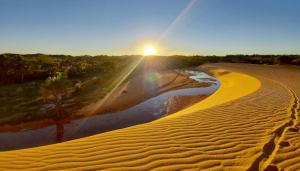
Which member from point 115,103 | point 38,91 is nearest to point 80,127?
point 115,103

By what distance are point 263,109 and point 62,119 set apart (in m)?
9.47

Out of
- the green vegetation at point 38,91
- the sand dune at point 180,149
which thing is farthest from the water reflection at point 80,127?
the sand dune at point 180,149

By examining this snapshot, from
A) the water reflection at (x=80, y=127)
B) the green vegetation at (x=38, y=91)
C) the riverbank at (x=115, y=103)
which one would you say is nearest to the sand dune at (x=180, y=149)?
the water reflection at (x=80, y=127)

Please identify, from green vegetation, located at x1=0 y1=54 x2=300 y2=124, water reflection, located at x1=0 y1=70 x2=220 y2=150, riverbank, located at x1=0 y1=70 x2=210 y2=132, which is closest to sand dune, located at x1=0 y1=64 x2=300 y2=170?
water reflection, located at x1=0 y1=70 x2=220 y2=150

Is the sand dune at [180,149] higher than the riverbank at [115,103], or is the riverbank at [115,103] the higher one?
the sand dune at [180,149]

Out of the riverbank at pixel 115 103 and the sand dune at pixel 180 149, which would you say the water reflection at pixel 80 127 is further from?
the sand dune at pixel 180 149

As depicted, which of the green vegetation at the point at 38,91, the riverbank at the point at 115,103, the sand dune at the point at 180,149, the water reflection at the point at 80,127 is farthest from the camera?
the green vegetation at the point at 38,91

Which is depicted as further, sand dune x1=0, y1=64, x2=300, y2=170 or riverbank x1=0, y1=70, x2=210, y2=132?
riverbank x1=0, y1=70, x2=210, y2=132

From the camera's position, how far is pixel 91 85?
71.2ft

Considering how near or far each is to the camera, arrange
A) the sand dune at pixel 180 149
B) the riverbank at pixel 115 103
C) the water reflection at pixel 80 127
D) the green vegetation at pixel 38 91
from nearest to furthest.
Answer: the sand dune at pixel 180 149 → the water reflection at pixel 80 127 → the riverbank at pixel 115 103 → the green vegetation at pixel 38 91

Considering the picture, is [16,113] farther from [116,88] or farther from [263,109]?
[263,109]

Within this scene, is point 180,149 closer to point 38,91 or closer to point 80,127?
point 80,127

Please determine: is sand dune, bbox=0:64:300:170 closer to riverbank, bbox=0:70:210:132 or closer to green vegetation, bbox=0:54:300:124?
riverbank, bbox=0:70:210:132

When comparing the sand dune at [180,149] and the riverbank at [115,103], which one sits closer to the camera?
the sand dune at [180,149]
